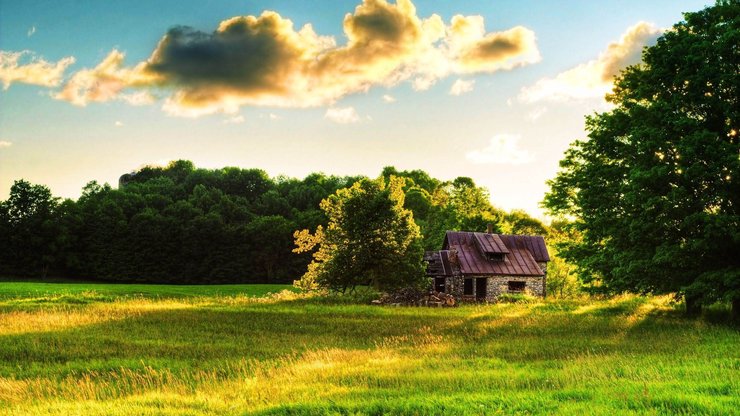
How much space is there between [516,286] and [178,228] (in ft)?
180

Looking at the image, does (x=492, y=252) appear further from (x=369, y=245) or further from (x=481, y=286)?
(x=369, y=245)

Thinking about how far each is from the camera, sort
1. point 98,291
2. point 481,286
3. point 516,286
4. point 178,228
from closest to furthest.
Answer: point 98,291 → point 481,286 → point 516,286 → point 178,228

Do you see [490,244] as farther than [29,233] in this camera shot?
No

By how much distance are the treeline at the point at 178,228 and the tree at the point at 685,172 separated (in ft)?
148

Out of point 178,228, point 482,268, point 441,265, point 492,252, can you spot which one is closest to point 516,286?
point 492,252

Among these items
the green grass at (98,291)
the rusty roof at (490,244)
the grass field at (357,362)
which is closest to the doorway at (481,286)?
the rusty roof at (490,244)

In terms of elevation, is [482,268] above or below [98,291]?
above

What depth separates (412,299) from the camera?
38.6m

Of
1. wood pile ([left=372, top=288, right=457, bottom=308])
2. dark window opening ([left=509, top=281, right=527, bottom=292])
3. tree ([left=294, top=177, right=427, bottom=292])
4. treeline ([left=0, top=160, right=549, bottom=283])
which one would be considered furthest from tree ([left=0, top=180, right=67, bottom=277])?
dark window opening ([left=509, top=281, right=527, bottom=292])

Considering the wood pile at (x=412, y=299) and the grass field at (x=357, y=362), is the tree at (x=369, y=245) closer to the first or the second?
the wood pile at (x=412, y=299)

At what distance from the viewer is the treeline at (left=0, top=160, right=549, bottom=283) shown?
261ft

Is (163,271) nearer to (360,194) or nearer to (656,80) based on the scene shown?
(360,194)

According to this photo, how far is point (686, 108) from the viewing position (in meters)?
24.4

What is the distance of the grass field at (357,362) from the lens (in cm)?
973
